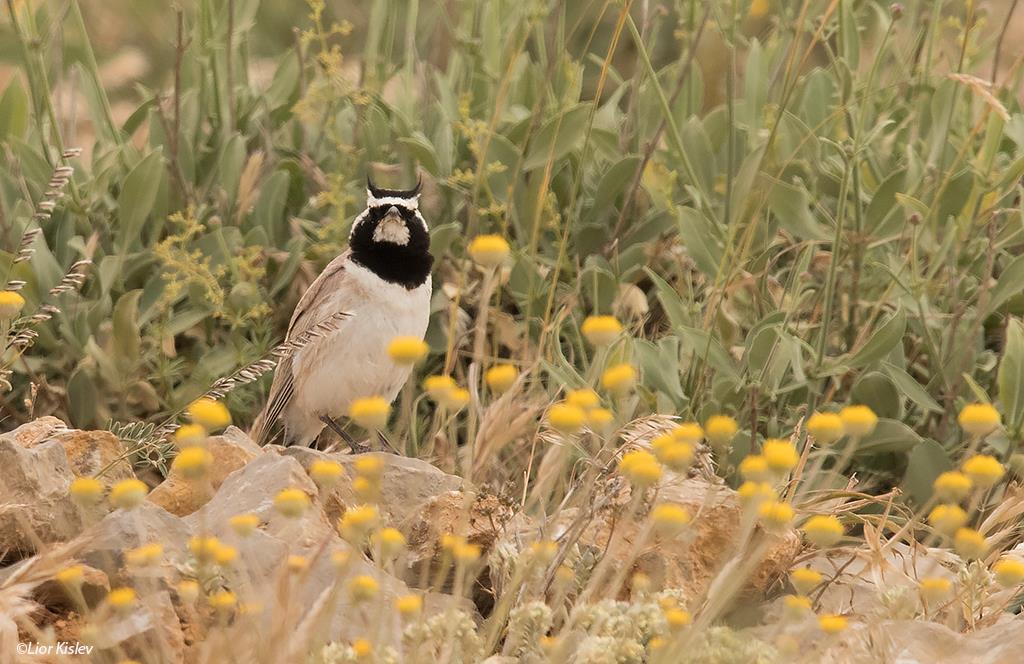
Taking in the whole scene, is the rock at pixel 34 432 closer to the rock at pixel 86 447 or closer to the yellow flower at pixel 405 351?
the rock at pixel 86 447

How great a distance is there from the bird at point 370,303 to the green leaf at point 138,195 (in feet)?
2.16

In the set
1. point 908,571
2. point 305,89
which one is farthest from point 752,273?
point 305,89

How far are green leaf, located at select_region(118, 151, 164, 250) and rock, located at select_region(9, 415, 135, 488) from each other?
50.5 inches

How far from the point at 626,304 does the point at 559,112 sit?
2.42ft

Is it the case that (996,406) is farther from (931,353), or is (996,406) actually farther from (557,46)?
(557,46)

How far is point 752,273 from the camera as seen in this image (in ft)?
14.9

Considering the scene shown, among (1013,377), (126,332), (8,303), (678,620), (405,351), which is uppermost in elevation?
(405,351)

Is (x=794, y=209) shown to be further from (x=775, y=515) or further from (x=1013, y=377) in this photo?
(x=775, y=515)

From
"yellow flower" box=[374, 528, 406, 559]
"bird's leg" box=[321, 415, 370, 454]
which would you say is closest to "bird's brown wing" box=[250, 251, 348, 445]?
"bird's leg" box=[321, 415, 370, 454]

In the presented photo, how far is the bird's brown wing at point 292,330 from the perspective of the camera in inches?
→ 167

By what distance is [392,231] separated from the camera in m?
4.07

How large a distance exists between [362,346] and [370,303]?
14 centimetres

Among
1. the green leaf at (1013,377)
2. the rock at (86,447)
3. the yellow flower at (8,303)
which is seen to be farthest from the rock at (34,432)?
the green leaf at (1013,377)

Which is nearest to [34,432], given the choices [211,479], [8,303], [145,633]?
[211,479]
